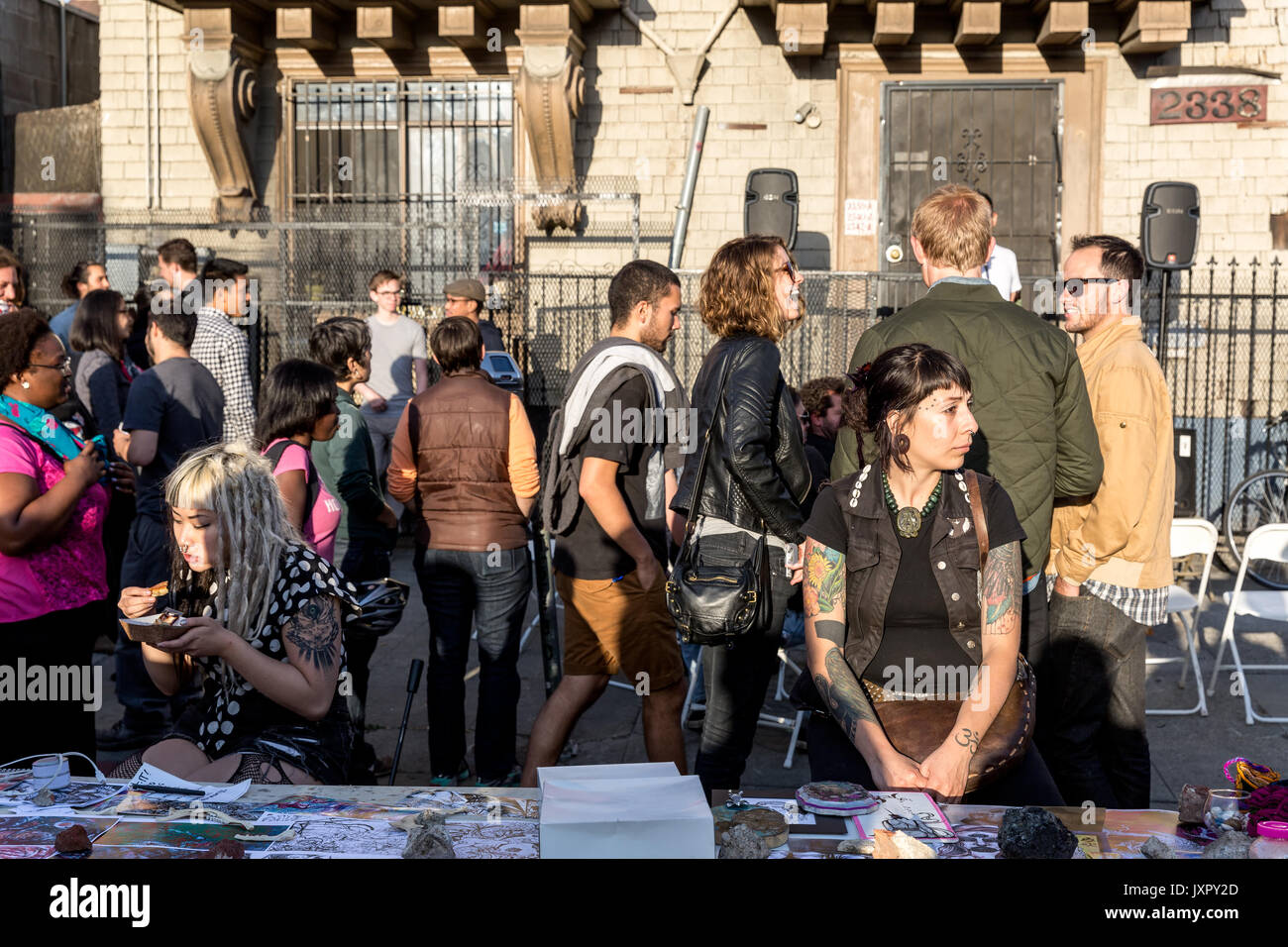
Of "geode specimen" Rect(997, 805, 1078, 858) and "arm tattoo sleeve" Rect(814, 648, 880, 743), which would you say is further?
"arm tattoo sleeve" Rect(814, 648, 880, 743)

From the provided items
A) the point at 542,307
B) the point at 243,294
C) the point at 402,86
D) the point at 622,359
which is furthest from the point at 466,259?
the point at 622,359

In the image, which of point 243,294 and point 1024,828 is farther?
point 243,294

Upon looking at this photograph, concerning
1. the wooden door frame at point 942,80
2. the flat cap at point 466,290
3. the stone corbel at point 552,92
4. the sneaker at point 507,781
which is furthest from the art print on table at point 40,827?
the wooden door frame at point 942,80

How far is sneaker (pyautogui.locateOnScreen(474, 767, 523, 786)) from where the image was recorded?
4.91 m

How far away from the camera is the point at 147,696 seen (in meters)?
5.54

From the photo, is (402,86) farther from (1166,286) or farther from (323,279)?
(1166,286)

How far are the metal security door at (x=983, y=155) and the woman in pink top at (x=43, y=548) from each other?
8.46m

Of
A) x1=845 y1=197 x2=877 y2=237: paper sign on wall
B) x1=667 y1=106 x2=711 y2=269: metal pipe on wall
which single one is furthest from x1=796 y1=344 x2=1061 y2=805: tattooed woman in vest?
x1=845 y1=197 x2=877 y2=237: paper sign on wall

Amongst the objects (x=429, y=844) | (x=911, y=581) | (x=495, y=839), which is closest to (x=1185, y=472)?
(x=911, y=581)

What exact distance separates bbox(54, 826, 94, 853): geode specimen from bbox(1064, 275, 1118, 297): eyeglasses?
3494mm

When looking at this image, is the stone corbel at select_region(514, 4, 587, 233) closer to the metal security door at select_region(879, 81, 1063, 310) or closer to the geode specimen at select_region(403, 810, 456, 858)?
the metal security door at select_region(879, 81, 1063, 310)

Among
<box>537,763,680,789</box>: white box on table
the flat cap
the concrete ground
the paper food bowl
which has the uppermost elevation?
the flat cap

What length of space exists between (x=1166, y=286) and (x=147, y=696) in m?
8.22
